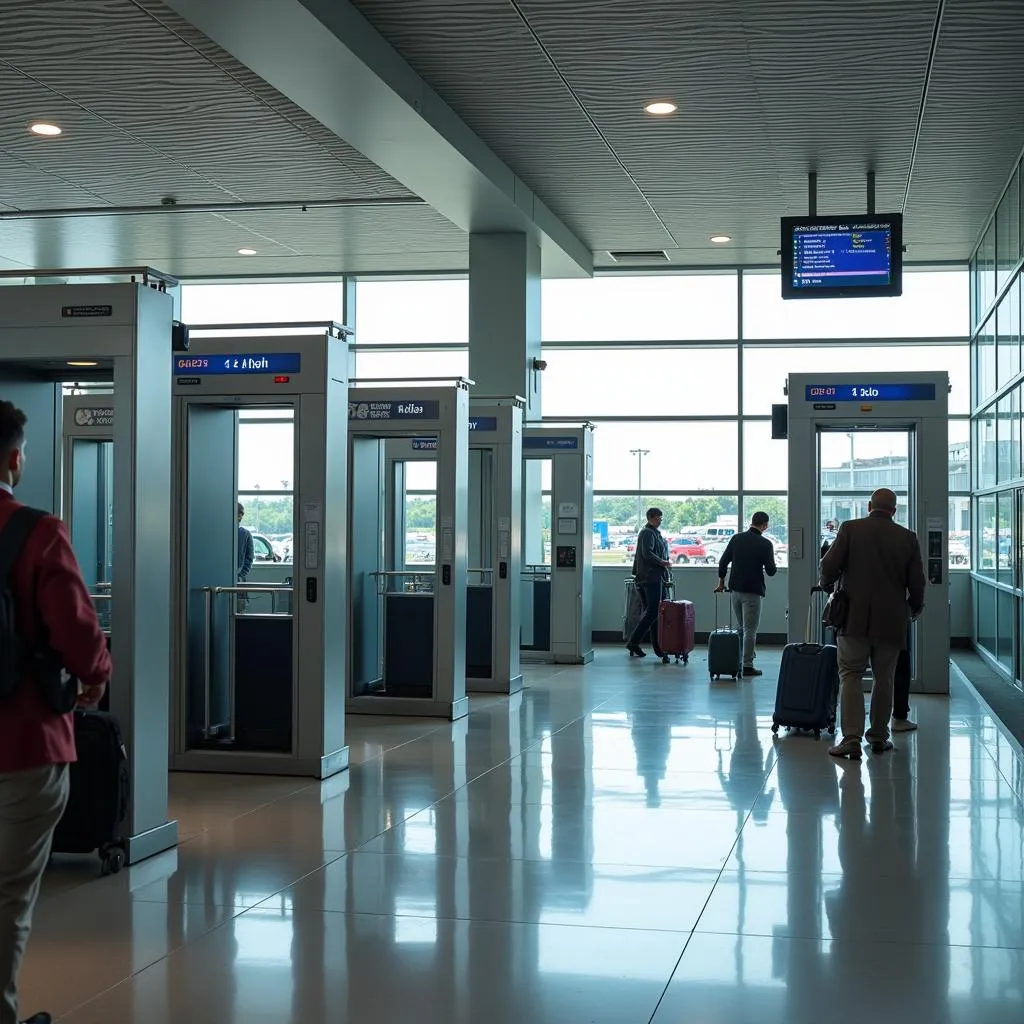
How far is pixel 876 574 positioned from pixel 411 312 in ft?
32.1

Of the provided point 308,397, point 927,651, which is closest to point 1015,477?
point 927,651

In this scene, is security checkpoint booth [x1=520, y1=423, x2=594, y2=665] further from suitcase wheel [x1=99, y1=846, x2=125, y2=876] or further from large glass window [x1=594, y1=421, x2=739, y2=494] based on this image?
suitcase wheel [x1=99, y1=846, x2=125, y2=876]

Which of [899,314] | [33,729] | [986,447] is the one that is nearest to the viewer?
[33,729]

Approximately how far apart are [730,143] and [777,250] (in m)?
4.48

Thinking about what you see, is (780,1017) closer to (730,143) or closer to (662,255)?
(730,143)

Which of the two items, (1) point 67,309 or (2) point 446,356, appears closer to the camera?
(1) point 67,309

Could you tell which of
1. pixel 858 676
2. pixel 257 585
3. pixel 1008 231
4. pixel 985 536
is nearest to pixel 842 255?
pixel 1008 231

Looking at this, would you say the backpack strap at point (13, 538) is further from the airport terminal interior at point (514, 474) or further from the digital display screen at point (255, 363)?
the digital display screen at point (255, 363)

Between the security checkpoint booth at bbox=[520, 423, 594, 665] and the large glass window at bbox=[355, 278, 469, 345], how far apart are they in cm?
307

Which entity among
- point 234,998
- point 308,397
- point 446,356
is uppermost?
point 446,356

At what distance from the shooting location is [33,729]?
11.0 feet

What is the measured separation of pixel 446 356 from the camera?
16672 millimetres

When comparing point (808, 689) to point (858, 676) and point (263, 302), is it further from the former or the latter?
point (263, 302)

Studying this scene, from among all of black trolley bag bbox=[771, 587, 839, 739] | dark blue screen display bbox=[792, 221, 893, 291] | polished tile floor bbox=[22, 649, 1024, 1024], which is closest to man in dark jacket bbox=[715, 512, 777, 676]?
dark blue screen display bbox=[792, 221, 893, 291]
